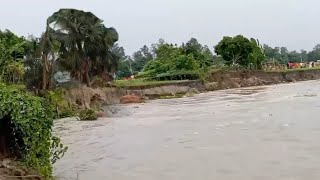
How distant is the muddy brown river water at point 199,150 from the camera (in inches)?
388

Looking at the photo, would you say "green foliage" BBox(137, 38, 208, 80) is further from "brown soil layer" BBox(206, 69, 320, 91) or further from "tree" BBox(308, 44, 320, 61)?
"tree" BBox(308, 44, 320, 61)

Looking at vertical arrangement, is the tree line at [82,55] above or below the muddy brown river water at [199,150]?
above

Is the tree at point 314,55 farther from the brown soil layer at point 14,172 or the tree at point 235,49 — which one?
the brown soil layer at point 14,172

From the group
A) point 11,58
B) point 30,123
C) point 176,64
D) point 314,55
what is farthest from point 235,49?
point 30,123

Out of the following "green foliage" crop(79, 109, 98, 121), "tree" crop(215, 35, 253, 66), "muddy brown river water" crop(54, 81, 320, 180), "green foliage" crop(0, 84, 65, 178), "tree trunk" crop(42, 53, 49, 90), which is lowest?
"muddy brown river water" crop(54, 81, 320, 180)

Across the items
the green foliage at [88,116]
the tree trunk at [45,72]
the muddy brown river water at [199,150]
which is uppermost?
the tree trunk at [45,72]

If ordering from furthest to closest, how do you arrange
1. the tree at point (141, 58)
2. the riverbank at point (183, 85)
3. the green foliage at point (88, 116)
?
the tree at point (141, 58)
the riverbank at point (183, 85)
the green foliage at point (88, 116)

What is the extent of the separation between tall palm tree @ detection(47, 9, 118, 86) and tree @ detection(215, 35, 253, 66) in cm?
2180

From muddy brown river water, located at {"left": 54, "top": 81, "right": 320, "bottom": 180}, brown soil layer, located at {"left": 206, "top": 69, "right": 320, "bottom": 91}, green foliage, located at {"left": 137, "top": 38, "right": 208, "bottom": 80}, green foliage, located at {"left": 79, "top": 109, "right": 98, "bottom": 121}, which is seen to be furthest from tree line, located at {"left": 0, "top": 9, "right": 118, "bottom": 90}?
brown soil layer, located at {"left": 206, "top": 69, "right": 320, "bottom": 91}

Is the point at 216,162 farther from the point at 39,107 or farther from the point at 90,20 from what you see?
the point at 90,20

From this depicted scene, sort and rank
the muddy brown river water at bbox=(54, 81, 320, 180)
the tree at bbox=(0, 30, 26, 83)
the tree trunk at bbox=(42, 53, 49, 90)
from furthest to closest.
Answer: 1. the tree trunk at bbox=(42, 53, 49, 90)
2. the tree at bbox=(0, 30, 26, 83)
3. the muddy brown river water at bbox=(54, 81, 320, 180)

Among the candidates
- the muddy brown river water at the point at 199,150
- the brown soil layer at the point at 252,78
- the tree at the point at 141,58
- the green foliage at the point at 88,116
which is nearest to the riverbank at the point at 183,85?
the brown soil layer at the point at 252,78

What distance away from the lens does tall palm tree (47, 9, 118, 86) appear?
1458 inches

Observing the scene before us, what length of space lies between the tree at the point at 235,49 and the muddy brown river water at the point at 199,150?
3829cm
